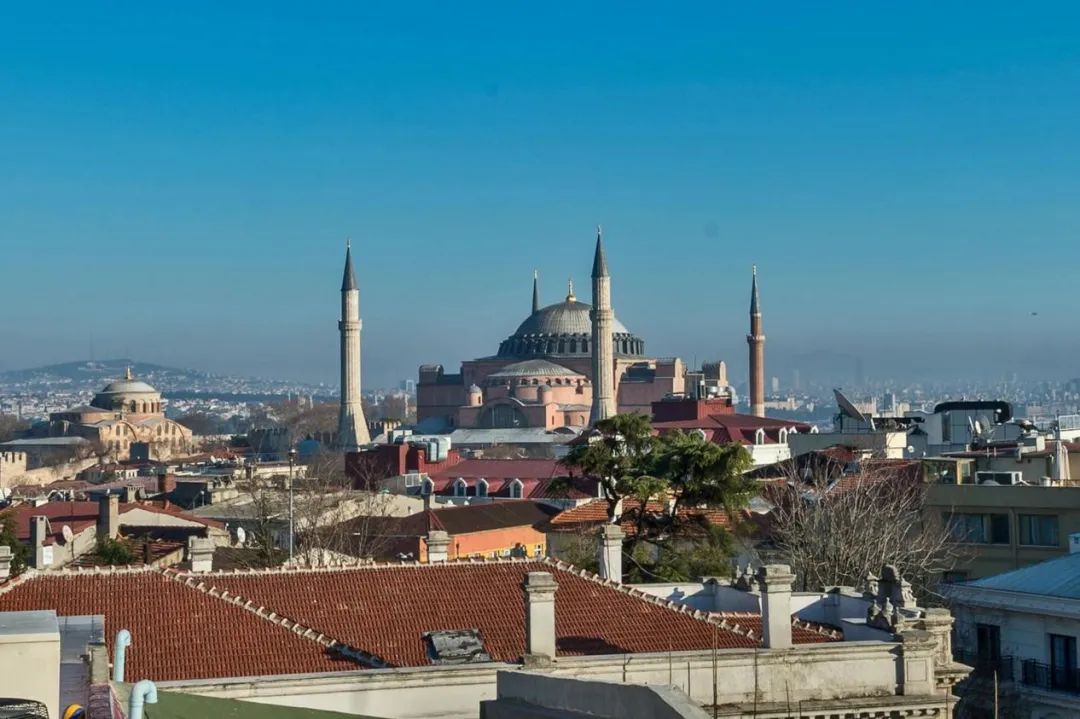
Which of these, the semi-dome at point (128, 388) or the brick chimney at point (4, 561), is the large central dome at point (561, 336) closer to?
the semi-dome at point (128, 388)

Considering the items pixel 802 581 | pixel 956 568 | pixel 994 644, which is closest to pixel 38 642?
pixel 994 644

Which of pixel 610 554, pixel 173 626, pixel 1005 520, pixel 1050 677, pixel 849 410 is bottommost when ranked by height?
pixel 1050 677

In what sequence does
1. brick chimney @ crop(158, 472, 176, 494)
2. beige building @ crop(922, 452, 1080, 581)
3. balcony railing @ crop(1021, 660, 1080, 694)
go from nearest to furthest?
balcony railing @ crop(1021, 660, 1080, 694) < beige building @ crop(922, 452, 1080, 581) < brick chimney @ crop(158, 472, 176, 494)

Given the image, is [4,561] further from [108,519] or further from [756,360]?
[756,360]

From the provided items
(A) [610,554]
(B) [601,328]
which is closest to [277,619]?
(A) [610,554]

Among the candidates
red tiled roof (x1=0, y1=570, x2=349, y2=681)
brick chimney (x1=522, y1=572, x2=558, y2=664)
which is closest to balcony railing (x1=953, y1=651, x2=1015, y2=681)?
brick chimney (x1=522, y1=572, x2=558, y2=664)

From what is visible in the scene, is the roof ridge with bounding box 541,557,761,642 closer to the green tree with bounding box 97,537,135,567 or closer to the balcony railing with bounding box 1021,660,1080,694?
the balcony railing with bounding box 1021,660,1080,694
